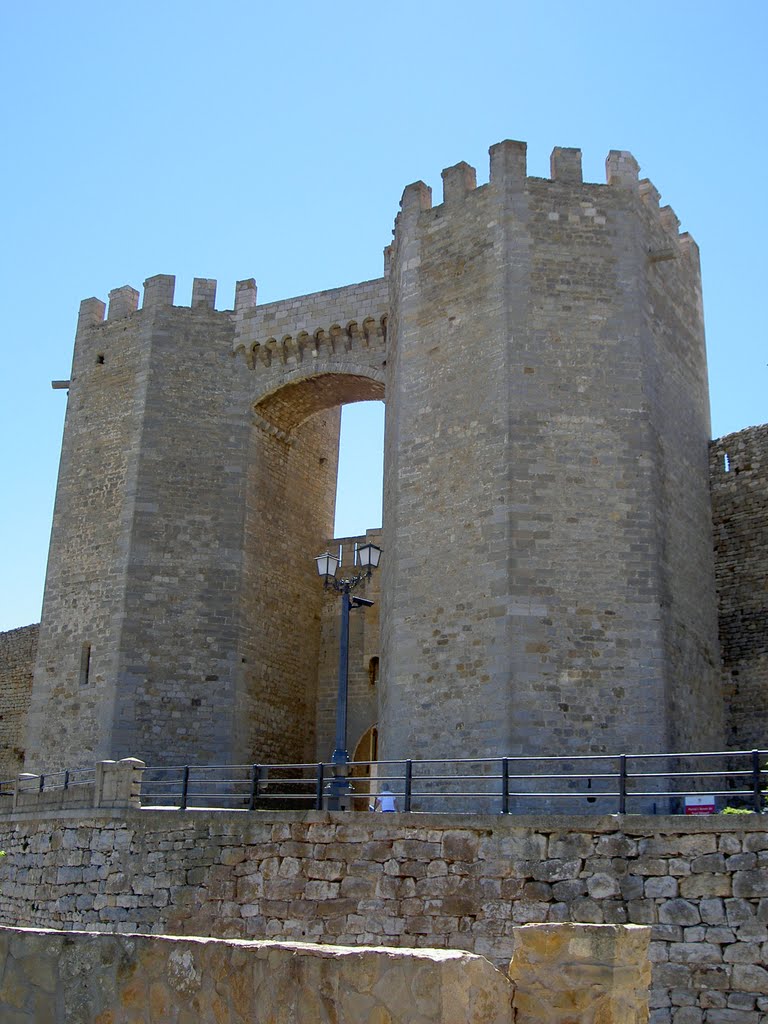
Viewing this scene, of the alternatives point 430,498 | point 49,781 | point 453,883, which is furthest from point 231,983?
point 49,781

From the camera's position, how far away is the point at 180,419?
65.1ft

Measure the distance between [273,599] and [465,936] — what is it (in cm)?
1052

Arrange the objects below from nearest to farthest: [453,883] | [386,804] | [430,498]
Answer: [453,883] < [386,804] < [430,498]

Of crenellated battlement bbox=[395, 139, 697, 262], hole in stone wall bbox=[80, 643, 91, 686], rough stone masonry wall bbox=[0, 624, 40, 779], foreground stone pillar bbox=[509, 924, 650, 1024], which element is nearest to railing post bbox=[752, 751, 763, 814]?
foreground stone pillar bbox=[509, 924, 650, 1024]

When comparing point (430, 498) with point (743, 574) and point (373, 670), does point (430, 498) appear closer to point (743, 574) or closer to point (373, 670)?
point (743, 574)

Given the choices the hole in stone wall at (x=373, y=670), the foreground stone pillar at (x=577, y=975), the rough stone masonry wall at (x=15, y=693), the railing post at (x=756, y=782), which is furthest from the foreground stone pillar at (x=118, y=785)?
the rough stone masonry wall at (x=15, y=693)

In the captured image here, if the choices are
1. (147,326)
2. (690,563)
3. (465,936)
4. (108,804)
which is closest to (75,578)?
(147,326)

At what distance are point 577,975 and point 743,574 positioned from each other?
13.7 m

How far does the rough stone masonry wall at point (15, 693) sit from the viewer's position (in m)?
25.0

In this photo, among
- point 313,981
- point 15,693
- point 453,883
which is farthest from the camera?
point 15,693

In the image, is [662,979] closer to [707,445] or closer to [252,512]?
[707,445]

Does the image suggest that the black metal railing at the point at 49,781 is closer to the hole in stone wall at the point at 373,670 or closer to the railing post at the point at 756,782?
the hole in stone wall at the point at 373,670

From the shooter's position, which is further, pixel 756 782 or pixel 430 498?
pixel 430 498

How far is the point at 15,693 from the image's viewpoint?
2544 cm
